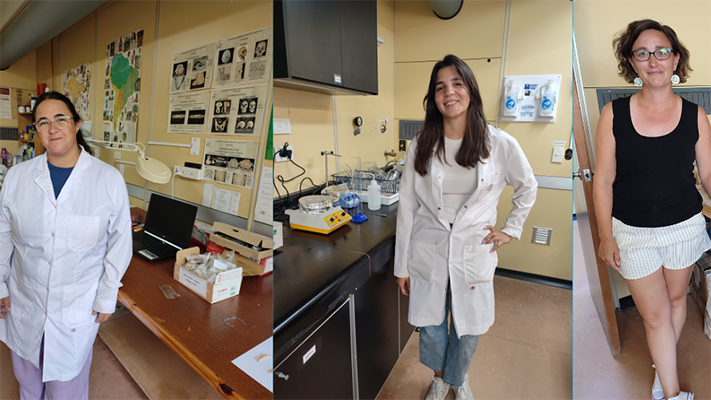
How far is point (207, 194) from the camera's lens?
1634 mm

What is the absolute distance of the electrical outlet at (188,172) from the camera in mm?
1619

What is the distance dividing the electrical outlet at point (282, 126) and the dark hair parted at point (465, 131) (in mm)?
822

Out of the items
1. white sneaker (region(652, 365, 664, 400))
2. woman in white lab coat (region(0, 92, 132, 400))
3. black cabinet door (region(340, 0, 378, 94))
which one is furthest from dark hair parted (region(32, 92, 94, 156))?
white sneaker (region(652, 365, 664, 400))

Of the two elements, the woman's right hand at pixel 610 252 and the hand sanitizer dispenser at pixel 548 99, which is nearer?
the woman's right hand at pixel 610 252

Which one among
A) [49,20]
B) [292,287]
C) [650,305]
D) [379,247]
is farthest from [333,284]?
[49,20]

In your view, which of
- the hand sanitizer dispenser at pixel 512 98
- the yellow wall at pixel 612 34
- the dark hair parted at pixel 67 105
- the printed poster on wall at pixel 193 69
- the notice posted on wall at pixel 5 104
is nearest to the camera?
the yellow wall at pixel 612 34

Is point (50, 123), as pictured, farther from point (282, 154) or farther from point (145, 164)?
point (282, 154)

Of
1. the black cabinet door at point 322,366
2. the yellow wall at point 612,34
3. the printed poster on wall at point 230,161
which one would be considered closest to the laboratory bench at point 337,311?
the black cabinet door at point 322,366

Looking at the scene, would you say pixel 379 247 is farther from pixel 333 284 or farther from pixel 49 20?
pixel 49 20

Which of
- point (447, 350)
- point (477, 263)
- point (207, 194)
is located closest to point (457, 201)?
point (477, 263)

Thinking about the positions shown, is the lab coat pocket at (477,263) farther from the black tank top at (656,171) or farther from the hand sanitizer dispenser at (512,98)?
the hand sanitizer dispenser at (512,98)

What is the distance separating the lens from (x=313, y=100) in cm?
204

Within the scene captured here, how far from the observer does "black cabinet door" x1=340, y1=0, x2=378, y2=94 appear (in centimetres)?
171

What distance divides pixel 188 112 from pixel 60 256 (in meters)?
0.81
